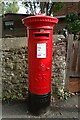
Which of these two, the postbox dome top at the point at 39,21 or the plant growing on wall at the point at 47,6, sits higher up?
the plant growing on wall at the point at 47,6

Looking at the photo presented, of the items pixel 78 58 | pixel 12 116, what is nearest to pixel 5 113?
pixel 12 116

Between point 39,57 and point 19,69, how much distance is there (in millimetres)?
1099

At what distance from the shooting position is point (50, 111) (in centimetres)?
413

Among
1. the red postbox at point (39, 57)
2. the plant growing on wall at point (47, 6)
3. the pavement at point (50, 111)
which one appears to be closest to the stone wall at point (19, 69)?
the pavement at point (50, 111)

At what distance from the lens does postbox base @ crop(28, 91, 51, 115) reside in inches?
151

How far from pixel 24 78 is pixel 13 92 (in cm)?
43

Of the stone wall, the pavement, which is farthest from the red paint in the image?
the stone wall

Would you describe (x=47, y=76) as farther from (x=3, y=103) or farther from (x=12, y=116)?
(x=3, y=103)

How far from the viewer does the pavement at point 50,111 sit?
3896mm

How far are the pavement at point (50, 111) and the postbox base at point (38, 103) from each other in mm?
107

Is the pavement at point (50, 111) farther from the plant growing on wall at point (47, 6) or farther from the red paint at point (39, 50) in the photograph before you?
the plant growing on wall at point (47, 6)

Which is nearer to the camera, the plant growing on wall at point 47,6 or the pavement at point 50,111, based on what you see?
the pavement at point 50,111

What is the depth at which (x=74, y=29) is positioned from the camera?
9.34 metres

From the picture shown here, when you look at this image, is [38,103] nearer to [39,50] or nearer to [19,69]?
[39,50]
